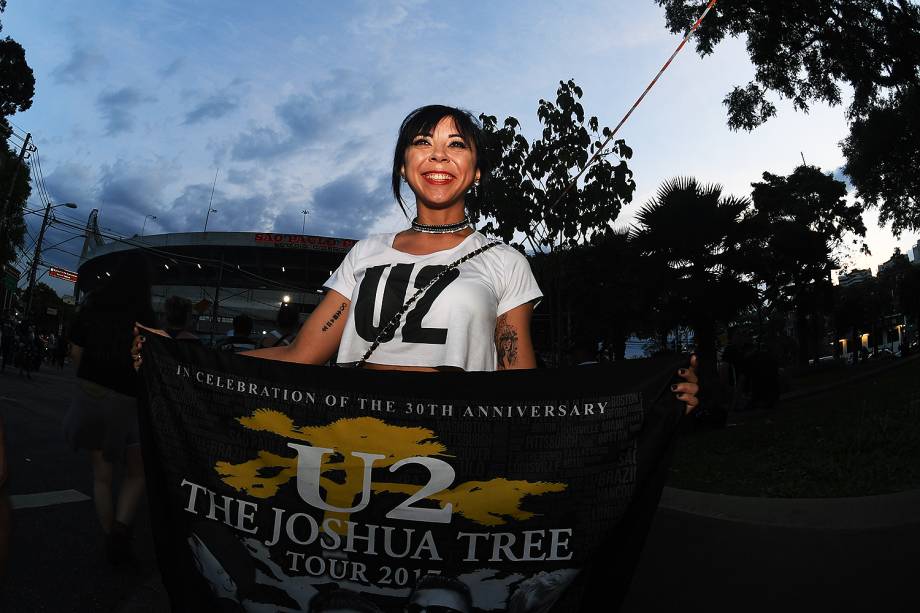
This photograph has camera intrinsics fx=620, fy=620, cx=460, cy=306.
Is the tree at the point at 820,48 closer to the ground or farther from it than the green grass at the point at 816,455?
farther from it

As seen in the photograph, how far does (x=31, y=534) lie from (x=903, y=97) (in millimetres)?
18451

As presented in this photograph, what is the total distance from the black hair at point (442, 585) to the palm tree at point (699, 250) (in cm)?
1592

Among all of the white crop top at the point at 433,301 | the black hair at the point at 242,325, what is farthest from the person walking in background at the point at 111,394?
the black hair at the point at 242,325

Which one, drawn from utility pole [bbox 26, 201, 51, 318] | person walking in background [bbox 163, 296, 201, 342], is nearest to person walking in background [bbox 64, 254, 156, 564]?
person walking in background [bbox 163, 296, 201, 342]

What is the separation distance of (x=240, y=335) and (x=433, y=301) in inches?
267

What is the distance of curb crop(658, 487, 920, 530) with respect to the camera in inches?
166

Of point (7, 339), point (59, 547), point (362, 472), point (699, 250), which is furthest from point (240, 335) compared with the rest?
point (7, 339)

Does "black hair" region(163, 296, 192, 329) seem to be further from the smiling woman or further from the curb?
the curb

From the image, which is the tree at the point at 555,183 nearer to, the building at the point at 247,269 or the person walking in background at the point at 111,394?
the person walking in background at the point at 111,394

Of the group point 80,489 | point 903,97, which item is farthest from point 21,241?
point 903,97

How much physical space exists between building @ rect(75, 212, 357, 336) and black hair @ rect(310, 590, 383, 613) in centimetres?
4914

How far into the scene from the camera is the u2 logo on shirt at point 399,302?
1891mm

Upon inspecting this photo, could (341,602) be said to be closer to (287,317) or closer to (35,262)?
(287,317)

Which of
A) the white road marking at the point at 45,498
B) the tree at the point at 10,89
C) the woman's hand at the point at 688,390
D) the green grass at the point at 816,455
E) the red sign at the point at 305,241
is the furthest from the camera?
the red sign at the point at 305,241
